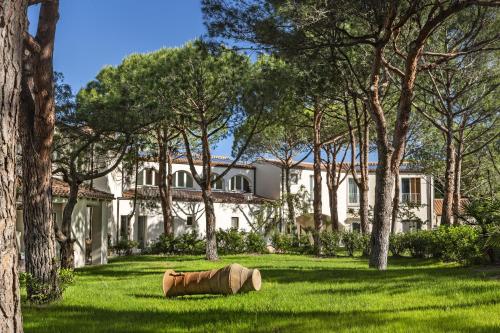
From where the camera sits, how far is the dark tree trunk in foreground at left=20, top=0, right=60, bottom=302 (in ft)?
33.4

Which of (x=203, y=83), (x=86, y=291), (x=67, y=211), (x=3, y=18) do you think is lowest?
(x=86, y=291)

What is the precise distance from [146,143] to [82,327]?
12788 mm

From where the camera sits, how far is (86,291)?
1297cm

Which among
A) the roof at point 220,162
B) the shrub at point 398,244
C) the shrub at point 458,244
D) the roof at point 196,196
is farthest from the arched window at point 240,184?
the shrub at point 458,244

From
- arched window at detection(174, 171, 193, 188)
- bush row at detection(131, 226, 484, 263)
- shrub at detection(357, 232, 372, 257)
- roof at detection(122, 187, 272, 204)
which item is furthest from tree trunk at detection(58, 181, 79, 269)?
arched window at detection(174, 171, 193, 188)

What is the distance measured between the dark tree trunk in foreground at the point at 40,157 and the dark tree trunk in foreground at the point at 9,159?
19.8 feet

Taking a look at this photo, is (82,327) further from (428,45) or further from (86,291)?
(428,45)

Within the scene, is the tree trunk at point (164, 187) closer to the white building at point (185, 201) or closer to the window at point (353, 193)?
the white building at point (185, 201)

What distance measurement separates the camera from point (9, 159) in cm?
433

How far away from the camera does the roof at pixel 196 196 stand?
3613 centimetres

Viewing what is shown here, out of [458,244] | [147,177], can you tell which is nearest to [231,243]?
[147,177]

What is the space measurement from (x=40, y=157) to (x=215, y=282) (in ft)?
13.2

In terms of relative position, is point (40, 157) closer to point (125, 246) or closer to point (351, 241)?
point (351, 241)

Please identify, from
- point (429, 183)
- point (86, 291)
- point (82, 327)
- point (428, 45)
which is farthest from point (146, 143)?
point (429, 183)
